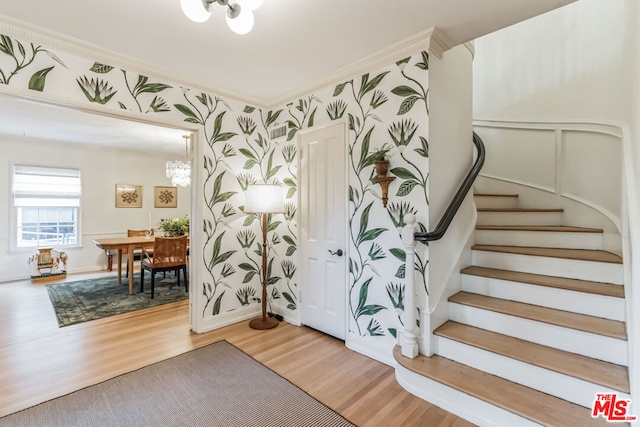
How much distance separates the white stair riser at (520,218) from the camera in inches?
114

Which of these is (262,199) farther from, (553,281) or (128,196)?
(128,196)

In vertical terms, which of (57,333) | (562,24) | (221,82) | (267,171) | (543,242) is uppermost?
(562,24)

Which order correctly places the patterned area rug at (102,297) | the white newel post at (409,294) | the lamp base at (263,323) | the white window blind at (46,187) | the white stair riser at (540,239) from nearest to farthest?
the white newel post at (409,294), the white stair riser at (540,239), the lamp base at (263,323), the patterned area rug at (102,297), the white window blind at (46,187)

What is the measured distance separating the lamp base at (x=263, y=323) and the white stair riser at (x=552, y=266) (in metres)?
2.13

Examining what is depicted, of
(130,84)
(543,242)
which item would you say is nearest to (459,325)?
(543,242)

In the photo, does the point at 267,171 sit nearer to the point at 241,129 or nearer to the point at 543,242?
the point at 241,129

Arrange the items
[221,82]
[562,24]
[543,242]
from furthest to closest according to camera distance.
A: [562,24], [221,82], [543,242]

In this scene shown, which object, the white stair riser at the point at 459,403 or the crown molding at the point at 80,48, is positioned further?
the crown molding at the point at 80,48

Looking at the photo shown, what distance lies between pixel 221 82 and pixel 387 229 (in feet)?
7.20

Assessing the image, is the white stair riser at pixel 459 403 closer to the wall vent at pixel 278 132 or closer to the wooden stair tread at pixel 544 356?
the wooden stair tread at pixel 544 356

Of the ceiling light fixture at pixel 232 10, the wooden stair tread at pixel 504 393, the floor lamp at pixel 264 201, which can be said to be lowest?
the wooden stair tread at pixel 504 393

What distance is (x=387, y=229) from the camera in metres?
2.36

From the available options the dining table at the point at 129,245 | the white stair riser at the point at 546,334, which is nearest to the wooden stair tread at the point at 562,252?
the white stair riser at the point at 546,334

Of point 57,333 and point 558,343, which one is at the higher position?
point 558,343
